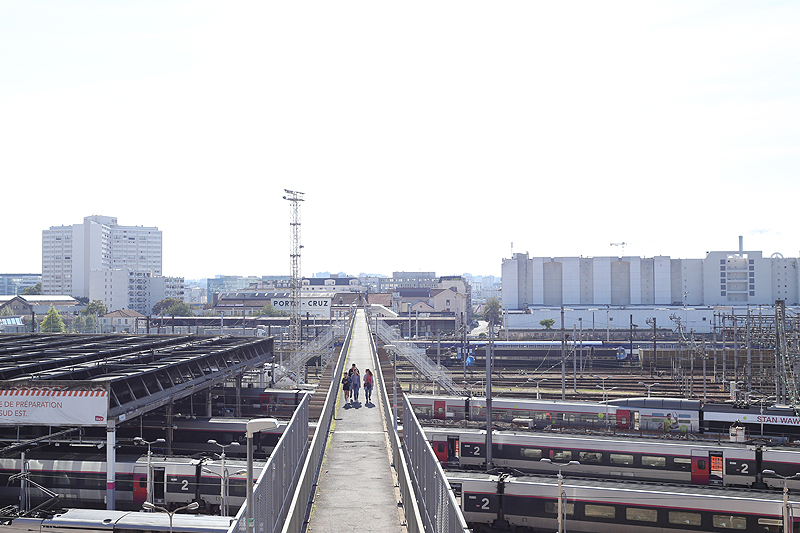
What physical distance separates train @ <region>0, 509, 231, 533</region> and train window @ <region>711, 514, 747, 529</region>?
13359 mm

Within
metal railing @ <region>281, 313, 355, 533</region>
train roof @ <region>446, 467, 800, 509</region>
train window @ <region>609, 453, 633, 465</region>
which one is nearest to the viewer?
metal railing @ <region>281, 313, 355, 533</region>

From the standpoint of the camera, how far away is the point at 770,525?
16.7 metres

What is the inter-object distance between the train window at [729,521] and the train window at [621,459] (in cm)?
508

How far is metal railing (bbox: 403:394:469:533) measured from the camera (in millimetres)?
8734

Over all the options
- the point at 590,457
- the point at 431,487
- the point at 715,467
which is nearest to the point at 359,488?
the point at 431,487

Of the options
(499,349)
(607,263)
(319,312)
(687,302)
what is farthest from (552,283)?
(499,349)

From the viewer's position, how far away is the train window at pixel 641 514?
1756 centimetres

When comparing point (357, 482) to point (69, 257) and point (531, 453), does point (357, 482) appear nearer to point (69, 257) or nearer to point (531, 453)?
point (531, 453)

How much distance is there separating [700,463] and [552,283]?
327ft

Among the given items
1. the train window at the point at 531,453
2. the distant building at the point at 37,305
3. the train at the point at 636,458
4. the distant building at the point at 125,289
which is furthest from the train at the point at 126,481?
the distant building at the point at 125,289

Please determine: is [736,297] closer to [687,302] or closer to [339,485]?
[687,302]

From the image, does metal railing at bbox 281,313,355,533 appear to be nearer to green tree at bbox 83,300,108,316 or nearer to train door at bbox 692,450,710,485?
train door at bbox 692,450,710,485

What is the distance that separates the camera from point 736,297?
11481cm

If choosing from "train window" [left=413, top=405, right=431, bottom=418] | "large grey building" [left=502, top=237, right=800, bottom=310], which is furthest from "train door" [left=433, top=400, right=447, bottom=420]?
"large grey building" [left=502, top=237, right=800, bottom=310]
